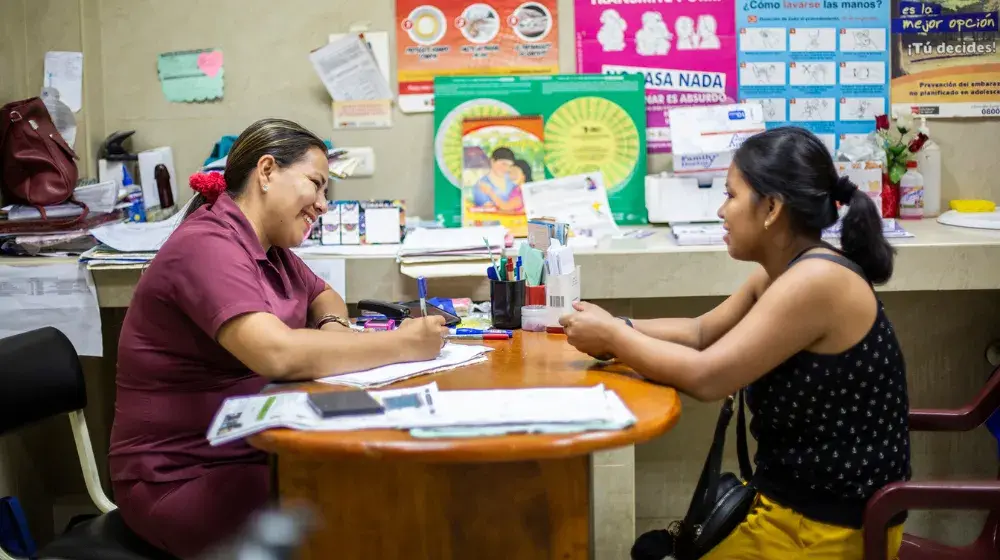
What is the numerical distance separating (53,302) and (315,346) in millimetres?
1404

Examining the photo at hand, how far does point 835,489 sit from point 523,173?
67.0 inches

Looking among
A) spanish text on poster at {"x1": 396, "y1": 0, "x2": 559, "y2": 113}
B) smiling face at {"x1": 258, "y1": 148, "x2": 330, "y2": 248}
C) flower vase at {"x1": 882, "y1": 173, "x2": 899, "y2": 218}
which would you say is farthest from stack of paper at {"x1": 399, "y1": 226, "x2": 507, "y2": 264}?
flower vase at {"x1": 882, "y1": 173, "x2": 899, "y2": 218}

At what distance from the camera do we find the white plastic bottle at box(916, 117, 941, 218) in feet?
10.7

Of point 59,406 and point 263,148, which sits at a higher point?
point 263,148

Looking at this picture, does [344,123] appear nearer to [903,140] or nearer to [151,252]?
[151,252]

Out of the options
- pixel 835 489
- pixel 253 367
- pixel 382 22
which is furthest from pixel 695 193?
pixel 253 367

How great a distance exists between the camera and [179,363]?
1.96m

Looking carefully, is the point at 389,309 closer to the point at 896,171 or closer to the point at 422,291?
the point at 422,291

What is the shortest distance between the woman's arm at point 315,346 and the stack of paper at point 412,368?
20mm

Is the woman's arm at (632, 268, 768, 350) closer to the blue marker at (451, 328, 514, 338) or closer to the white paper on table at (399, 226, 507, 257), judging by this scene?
the blue marker at (451, 328, 514, 338)

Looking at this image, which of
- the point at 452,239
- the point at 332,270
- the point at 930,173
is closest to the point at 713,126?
the point at 930,173

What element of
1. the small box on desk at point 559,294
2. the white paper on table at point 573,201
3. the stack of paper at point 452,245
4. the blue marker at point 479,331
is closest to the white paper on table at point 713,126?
the white paper on table at point 573,201

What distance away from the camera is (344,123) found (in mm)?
3293

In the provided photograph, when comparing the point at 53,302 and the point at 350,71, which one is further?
the point at 350,71
